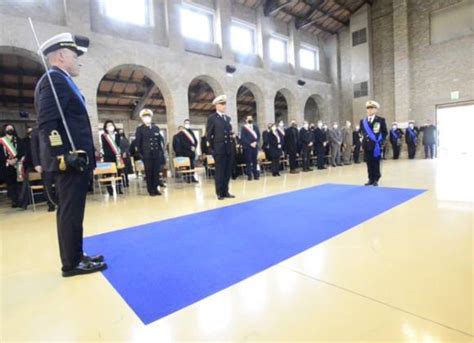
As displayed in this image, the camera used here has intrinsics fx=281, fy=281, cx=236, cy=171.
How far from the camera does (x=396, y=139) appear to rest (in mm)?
12742

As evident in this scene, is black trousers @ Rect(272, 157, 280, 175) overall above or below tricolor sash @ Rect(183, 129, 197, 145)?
below

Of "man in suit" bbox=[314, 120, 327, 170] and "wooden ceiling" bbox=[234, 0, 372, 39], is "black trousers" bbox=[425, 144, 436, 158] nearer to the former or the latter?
"man in suit" bbox=[314, 120, 327, 170]

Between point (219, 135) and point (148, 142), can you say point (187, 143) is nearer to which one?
point (148, 142)

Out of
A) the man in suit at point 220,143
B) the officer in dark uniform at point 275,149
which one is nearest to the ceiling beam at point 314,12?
the officer in dark uniform at point 275,149

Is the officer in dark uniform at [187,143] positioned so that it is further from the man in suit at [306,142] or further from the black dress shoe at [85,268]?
the black dress shoe at [85,268]

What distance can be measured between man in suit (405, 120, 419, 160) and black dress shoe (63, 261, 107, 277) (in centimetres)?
1380

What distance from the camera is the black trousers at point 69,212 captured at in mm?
1993

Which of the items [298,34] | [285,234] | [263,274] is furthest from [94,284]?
[298,34]

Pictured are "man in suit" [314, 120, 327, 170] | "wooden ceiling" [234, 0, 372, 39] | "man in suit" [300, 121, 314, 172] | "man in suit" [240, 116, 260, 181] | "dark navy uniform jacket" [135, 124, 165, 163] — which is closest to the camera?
"dark navy uniform jacket" [135, 124, 165, 163]

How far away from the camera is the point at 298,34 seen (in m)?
14.1

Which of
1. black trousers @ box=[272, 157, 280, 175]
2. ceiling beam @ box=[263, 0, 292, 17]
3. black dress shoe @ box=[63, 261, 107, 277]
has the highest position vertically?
ceiling beam @ box=[263, 0, 292, 17]

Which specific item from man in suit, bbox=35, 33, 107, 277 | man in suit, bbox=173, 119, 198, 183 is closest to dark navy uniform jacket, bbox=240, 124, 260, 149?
man in suit, bbox=173, 119, 198, 183

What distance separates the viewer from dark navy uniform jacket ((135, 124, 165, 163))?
5.85 m

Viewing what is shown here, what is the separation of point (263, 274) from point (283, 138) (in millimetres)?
7311
